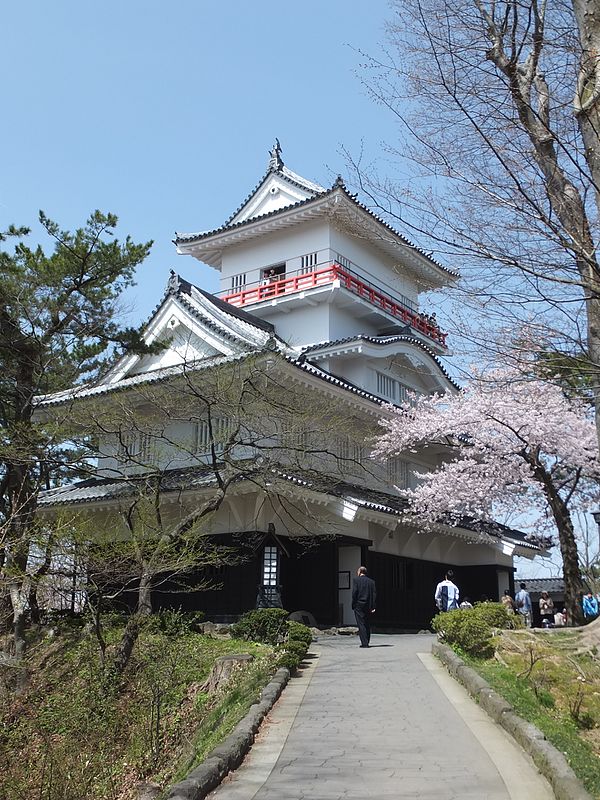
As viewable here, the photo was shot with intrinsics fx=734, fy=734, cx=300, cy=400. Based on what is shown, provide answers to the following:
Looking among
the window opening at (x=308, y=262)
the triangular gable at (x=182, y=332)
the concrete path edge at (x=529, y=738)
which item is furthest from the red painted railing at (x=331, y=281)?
the concrete path edge at (x=529, y=738)

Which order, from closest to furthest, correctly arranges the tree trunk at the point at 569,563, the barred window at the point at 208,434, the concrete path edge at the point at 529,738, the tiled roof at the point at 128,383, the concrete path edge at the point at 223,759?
the concrete path edge at the point at 529,738, the concrete path edge at the point at 223,759, the barred window at the point at 208,434, the tiled roof at the point at 128,383, the tree trunk at the point at 569,563

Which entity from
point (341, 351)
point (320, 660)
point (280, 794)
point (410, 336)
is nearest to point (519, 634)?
point (320, 660)

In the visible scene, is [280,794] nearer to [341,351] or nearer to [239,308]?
[341,351]

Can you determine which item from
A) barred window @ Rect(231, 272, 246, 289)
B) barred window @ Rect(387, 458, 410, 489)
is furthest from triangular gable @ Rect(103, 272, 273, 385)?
barred window @ Rect(387, 458, 410, 489)

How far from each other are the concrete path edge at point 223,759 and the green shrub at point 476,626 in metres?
4.88

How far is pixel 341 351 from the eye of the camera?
78.2 feet

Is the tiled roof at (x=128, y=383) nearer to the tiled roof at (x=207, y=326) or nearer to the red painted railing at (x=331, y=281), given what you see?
the tiled roof at (x=207, y=326)

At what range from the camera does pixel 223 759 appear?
261 inches

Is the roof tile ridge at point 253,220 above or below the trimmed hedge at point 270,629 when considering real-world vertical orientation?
above

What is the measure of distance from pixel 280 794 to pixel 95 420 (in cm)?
1187

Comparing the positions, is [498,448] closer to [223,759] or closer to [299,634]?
[299,634]

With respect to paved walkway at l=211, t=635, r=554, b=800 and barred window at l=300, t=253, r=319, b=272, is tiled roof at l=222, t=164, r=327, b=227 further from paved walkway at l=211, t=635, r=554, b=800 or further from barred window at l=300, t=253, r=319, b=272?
paved walkway at l=211, t=635, r=554, b=800

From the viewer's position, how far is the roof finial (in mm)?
29688

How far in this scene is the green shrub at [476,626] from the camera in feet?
42.4
